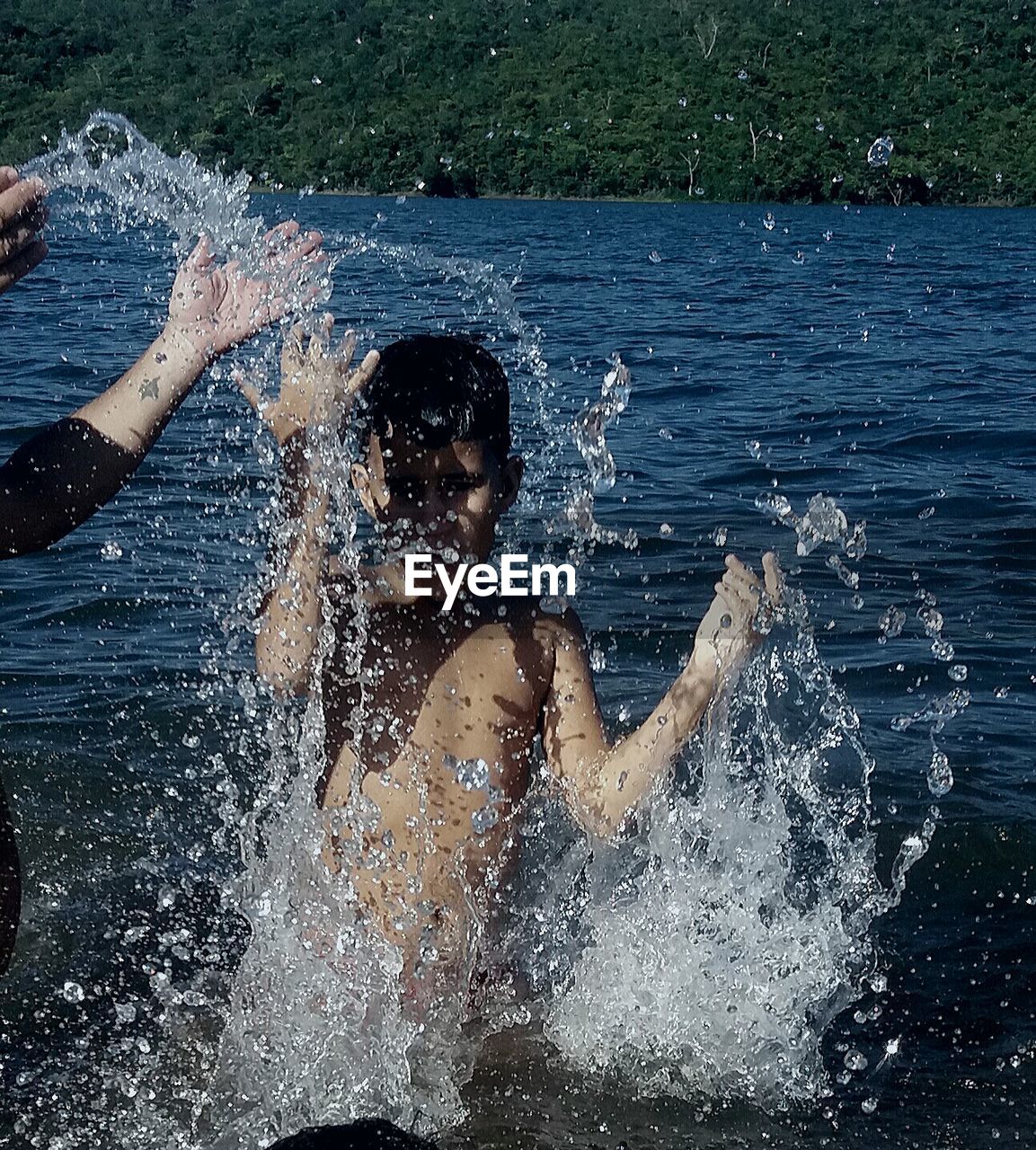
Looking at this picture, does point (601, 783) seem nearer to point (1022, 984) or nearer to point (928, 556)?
point (1022, 984)

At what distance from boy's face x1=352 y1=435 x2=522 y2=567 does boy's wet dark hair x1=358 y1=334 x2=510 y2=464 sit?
0.03 meters

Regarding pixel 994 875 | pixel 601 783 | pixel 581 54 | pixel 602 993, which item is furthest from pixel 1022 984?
pixel 581 54

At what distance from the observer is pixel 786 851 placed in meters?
4.70

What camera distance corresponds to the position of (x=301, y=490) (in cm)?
314

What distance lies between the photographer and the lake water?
3.46 meters

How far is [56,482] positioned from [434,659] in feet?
3.61

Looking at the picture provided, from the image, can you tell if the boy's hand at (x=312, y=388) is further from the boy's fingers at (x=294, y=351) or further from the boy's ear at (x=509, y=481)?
the boy's ear at (x=509, y=481)

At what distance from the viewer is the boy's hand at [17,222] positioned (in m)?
2.28

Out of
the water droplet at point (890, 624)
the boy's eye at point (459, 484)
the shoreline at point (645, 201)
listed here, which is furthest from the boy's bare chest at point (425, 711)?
the shoreline at point (645, 201)

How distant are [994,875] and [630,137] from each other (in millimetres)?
52231

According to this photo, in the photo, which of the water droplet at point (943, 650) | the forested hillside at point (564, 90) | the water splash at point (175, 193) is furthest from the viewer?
the forested hillside at point (564, 90)

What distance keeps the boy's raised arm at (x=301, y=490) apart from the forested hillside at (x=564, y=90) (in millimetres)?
30796

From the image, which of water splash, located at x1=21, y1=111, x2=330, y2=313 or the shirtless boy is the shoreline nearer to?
water splash, located at x1=21, y1=111, x2=330, y2=313

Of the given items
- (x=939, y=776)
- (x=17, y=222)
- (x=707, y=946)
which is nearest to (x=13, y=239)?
(x=17, y=222)
